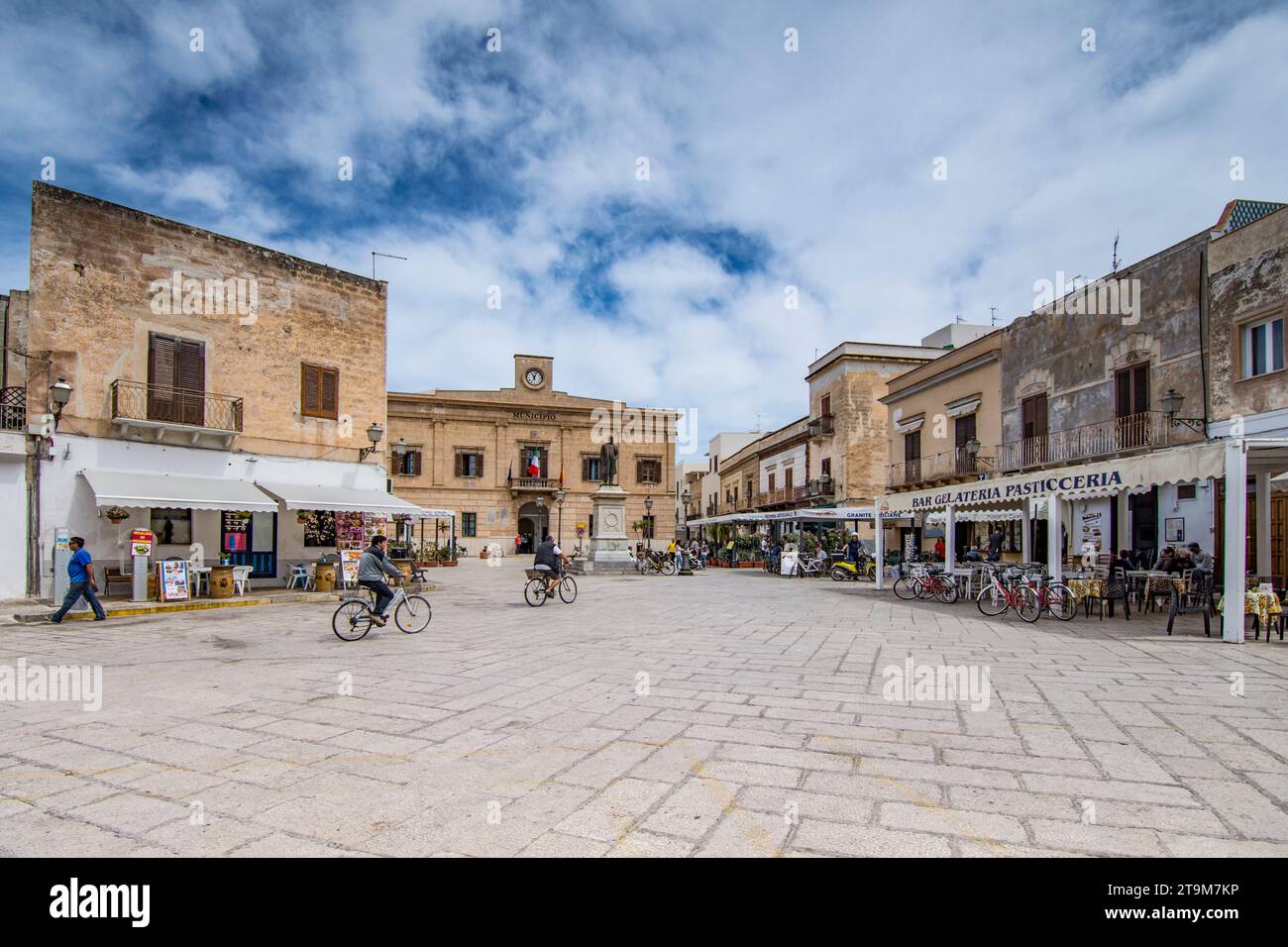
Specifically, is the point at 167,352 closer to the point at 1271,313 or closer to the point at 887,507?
the point at 887,507

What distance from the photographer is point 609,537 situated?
22.7m

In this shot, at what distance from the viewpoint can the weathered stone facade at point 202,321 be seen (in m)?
12.7

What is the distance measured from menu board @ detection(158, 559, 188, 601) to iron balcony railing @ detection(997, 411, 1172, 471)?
1865cm

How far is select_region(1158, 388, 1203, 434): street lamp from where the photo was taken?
43.8 feet

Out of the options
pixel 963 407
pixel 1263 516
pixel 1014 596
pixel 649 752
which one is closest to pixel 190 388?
pixel 649 752

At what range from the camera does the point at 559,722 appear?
15.7 ft

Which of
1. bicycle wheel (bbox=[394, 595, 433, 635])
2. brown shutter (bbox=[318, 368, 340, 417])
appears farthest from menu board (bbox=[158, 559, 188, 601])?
bicycle wheel (bbox=[394, 595, 433, 635])

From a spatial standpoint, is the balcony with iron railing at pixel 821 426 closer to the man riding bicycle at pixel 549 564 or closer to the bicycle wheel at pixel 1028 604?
the man riding bicycle at pixel 549 564

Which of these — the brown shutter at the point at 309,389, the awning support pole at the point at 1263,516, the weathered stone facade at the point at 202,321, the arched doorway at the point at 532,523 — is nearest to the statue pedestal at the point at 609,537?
the weathered stone facade at the point at 202,321

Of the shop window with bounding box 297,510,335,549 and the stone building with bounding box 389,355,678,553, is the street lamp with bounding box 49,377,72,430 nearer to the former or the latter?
the shop window with bounding box 297,510,335,549

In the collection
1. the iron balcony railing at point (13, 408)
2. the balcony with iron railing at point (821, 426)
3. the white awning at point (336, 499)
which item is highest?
the balcony with iron railing at point (821, 426)

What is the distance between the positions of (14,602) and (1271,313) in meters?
21.6

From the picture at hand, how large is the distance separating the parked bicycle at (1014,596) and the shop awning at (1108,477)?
135 cm
